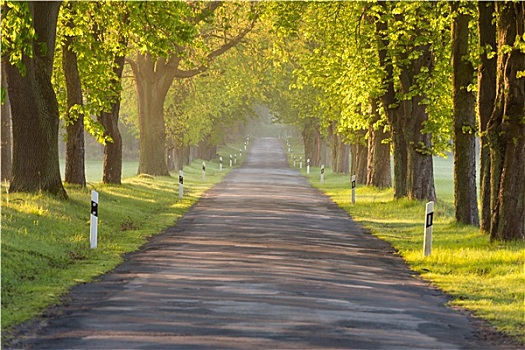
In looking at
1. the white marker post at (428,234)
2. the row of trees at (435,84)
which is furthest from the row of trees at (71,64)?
the white marker post at (428,234)

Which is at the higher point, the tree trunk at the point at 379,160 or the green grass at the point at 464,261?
the tree trunk at the point at 379,160

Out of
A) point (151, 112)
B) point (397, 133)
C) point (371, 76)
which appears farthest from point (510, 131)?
point (151, 112)

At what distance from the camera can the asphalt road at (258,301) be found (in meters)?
10.2

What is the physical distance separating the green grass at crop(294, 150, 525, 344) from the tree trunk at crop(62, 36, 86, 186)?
333 inches

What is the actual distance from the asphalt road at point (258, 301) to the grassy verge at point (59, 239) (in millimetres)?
459

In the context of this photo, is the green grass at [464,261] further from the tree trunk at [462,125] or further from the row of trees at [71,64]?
the row of trees at [71,64]

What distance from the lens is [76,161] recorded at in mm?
32094

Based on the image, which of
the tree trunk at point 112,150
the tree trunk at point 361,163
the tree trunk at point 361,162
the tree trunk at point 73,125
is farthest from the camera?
the tree trunk at point 361,163

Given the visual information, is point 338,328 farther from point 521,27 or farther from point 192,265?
point 521,27

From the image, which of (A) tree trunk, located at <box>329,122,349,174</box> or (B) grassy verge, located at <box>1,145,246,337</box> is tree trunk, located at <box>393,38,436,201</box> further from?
(A) tree trunk, located at <box>329,122,349,174</box>

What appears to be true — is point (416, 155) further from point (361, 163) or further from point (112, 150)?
point (361, 163)

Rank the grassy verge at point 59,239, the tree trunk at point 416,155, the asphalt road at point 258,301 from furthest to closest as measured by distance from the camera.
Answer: the tree trunk at point 416,155
the grassy verge at point 59,239
the asphalt road at point 258,301

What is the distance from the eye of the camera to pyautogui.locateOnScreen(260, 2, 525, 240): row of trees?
20.4 metres

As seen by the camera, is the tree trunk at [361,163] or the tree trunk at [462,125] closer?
the tree trunk at [462,125]
